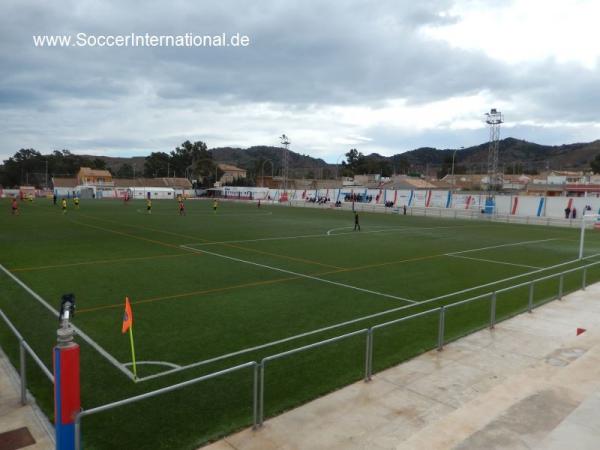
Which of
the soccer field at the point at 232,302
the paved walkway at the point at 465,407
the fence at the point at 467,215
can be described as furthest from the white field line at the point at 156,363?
the fence at the point at 467,215

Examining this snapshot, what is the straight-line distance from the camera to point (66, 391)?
533cm

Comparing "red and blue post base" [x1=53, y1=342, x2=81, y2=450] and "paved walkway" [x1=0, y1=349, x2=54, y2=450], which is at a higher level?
"red and blue post base" [x1=53, y1=342, x2=81, y2=450]

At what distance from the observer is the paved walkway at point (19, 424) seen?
6.49 metres

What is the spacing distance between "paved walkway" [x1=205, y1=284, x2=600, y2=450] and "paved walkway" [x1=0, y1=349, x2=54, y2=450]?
2.55 meters

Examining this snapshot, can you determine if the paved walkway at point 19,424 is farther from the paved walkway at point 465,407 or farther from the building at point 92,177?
the building at point 92,177

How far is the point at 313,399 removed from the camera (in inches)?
320

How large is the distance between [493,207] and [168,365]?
2449 inches

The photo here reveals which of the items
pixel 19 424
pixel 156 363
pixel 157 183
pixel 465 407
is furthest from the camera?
pixel 157 183

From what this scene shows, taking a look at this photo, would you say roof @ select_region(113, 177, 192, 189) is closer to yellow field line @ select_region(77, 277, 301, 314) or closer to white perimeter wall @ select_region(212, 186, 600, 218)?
white perimeter wall @ select_region(212, 186, 600, 218)

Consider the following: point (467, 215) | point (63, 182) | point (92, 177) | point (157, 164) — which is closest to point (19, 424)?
point (467, 215)

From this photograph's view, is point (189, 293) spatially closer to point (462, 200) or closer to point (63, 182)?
point (462, 200)

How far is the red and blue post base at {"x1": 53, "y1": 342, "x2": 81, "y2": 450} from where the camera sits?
5.22m

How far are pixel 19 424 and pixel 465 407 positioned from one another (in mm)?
6841

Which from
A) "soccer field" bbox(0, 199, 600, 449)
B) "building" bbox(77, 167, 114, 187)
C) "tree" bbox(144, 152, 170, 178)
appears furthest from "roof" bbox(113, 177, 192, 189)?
"soccer field" bbox(0, 199, 600, 449)
